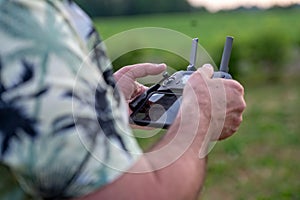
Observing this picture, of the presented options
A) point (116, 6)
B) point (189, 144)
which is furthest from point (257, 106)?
point (189, 144)

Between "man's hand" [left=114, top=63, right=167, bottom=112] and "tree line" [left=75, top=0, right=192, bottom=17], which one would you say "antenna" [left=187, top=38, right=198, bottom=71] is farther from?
"tree line" [left=75, top=0, right=192, bottom=17]

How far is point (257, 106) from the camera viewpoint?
1370 centimetres

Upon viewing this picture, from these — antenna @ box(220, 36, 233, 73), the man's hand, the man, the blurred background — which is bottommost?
the blurred background

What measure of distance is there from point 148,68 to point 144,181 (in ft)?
2.61

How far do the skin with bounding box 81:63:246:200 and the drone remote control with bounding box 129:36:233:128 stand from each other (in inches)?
3.9

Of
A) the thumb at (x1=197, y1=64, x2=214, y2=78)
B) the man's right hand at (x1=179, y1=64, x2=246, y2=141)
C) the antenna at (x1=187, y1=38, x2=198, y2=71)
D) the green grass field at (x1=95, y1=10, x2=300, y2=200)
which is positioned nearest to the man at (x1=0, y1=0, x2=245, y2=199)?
the man's right hand at (x1=179, y1=64, x2=246, y2=141)

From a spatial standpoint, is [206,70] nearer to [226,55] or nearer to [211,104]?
[211,104]

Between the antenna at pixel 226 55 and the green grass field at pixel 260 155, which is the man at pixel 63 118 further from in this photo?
the green grass field at pixel 260 155

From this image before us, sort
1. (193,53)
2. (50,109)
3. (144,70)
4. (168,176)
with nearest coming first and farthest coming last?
(50,109), (168,176), (193,53), (144,70)

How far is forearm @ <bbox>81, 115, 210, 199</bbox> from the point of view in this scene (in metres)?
1.16

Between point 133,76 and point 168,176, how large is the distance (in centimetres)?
73

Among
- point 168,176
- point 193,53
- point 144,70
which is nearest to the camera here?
point 168,176

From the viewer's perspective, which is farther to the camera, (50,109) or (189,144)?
(189,144)

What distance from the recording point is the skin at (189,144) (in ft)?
3.84
